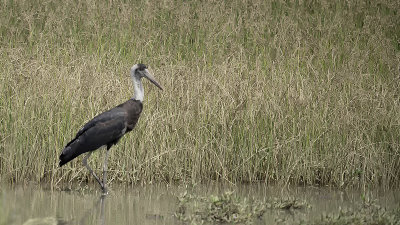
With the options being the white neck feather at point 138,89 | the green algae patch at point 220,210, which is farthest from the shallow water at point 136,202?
the white neck feather at point 138,89

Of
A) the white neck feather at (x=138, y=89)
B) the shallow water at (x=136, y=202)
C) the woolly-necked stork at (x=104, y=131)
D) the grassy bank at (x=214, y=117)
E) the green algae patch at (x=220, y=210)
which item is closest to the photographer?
the green algae patch at (x=220, y=210)

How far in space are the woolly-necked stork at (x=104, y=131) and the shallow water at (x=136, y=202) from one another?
0.41 m

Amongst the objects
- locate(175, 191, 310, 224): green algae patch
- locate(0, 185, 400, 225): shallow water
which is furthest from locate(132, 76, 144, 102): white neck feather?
locate(175, 191, 310, 224): green algae patch

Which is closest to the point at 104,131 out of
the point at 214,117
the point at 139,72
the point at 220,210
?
the point at 139,72

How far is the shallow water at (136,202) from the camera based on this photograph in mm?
6762

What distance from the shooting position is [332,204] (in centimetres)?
762

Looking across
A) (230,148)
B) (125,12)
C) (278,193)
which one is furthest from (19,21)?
(278,193)

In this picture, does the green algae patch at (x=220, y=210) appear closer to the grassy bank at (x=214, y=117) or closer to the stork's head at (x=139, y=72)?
the grassy bank at (x=214, y=117)

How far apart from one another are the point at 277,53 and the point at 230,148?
2173 millimetres

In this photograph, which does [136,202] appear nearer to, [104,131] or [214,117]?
[104,131]

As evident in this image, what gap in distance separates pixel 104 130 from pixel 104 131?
0.01m

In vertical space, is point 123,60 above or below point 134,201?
above

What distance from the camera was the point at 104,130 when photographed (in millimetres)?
8141

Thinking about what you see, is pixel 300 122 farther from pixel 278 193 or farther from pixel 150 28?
pixel 150 28
